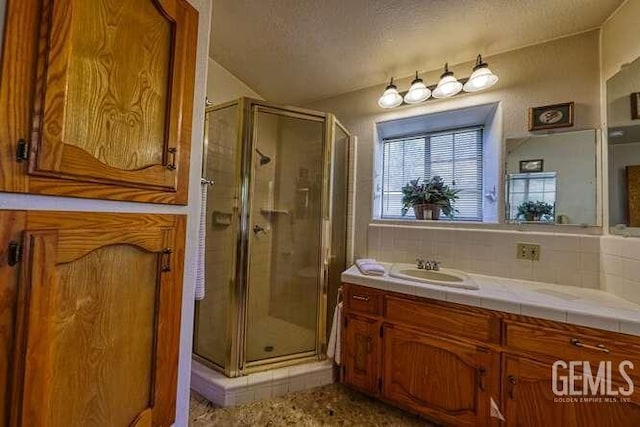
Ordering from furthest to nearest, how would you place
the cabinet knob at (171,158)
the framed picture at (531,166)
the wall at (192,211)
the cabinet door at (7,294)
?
the framed picture at (531,166), the wall at (192,211), the cabinet knob at (171,158), the cabinet door at (7,294)

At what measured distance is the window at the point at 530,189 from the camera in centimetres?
161

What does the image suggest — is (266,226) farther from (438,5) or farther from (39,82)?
(438,5)

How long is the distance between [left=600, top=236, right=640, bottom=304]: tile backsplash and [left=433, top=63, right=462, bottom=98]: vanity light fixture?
47.4 inches

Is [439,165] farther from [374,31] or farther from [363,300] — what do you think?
[363,300]

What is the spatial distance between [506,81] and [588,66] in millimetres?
387

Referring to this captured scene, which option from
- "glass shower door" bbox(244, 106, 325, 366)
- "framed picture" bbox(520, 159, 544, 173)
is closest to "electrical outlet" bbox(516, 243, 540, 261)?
"framed picture" bbox(520, 159, 544, 173)

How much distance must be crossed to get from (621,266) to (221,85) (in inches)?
107

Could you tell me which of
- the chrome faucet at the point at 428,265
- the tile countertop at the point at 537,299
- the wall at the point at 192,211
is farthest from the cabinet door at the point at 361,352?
the wall at the point at 192,211

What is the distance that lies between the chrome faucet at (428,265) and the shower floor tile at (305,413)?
850mm

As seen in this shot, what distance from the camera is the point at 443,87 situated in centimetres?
179

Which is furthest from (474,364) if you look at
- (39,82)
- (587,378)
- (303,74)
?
(303,74)

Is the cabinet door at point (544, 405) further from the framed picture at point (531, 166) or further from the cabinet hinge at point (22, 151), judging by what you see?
the cabinet hinge at point (22, 151)

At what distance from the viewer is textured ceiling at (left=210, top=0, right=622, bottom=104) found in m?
1.40

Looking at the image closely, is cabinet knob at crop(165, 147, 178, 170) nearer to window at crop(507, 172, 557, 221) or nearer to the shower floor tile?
the shower floor tile
